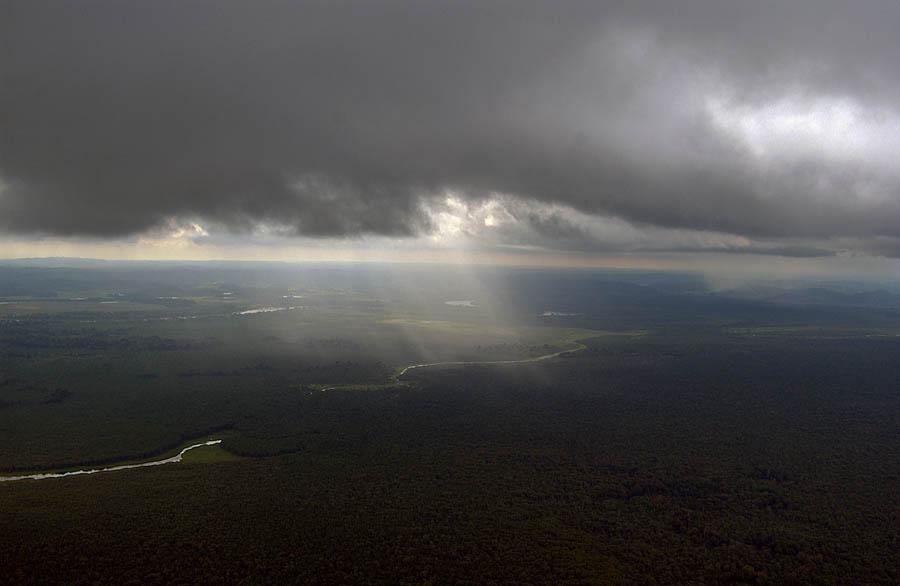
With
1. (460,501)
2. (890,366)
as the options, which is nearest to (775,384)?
(890,366)

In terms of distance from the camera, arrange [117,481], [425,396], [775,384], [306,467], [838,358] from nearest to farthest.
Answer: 1. [117,481]
2. [306,467]
3. [425,396]
4. [775,384]
5. [838,358]

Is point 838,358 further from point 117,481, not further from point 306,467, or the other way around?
point 117,481

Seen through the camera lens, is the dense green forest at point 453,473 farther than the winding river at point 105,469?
No

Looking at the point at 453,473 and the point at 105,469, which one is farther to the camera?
the point at 105,469

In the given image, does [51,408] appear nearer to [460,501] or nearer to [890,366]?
[460,501]

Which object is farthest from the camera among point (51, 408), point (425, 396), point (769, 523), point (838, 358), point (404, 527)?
point (838, 358)

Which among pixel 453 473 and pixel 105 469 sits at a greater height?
pixel 453 473

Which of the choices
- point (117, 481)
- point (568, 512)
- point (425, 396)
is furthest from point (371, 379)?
point (568, 512)

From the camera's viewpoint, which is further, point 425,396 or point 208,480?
point 425,396

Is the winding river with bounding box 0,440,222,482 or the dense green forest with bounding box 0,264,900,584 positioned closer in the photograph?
the dense green forest with bounding box 0,264,900,584
